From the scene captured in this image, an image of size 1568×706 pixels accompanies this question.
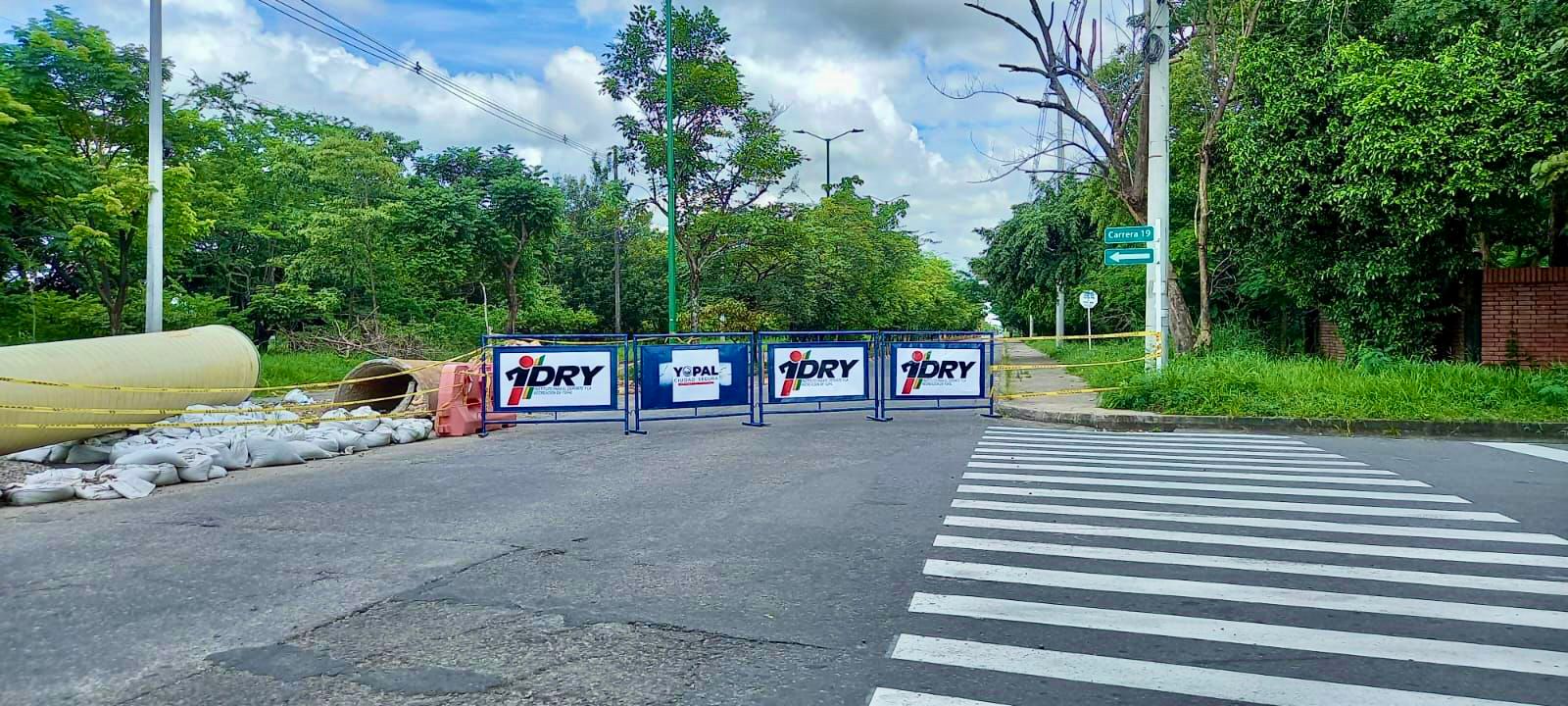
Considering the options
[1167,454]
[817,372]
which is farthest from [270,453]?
[1167,454]

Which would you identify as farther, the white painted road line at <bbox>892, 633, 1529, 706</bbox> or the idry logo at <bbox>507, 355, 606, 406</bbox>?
the idry logo at <bbox>507, 355, 606, 406</bbox>

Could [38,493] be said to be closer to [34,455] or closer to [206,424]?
[206,424]

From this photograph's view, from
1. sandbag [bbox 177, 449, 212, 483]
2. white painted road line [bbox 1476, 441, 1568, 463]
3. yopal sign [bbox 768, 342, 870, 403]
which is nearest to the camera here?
sandbag [bbox 177, 449, 212, 483]

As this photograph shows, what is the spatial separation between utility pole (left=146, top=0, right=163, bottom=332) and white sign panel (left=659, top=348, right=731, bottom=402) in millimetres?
9140

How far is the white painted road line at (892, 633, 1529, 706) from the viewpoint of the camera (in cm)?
384

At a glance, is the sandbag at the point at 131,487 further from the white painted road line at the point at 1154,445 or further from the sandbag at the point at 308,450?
the white painted road line at the point at 1154,445

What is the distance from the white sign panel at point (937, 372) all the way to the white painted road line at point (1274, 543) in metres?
8.13

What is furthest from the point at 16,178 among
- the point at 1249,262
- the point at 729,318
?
the point at 1249,262

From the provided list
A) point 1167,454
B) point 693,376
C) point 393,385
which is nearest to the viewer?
Answer: point 1167,454

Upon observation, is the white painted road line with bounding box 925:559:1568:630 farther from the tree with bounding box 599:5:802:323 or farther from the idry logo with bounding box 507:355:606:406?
the tree with bounding box 599:5:802:323

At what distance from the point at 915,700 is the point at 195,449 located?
9810mm

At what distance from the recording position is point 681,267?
119 feet

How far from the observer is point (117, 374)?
11.8 m

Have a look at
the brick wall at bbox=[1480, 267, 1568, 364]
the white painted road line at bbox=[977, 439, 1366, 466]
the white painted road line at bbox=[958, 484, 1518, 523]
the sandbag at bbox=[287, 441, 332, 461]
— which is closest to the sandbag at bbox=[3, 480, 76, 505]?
the sandbag at bbox=[287, 441, 332, 461]
